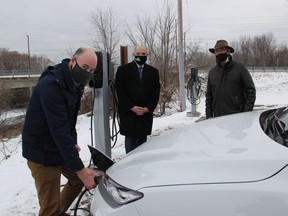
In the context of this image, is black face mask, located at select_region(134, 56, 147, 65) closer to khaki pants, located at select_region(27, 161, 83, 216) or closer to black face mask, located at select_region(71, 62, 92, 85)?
black face mask, located at select_region(71, 62, 92, 85)

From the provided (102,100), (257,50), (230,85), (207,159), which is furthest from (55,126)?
(257,50)

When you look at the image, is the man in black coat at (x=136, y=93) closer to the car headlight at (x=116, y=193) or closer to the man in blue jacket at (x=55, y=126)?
the man in blue jacket at (x=55, y=126)

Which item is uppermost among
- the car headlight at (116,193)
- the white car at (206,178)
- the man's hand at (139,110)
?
the man's hand at (139,110)

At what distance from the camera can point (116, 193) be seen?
226 cm

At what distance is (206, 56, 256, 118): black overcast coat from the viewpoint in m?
4.60

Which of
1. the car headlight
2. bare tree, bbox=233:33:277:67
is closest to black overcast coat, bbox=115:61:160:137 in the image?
the car headlight

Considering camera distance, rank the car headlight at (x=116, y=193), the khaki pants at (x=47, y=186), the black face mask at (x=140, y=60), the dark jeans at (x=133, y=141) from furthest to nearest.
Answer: the dark jeans at (x=133, y=141)
the black face mask at (x=140, y=60)
the khaki pants at (x=47, y=186)
the car headlight at (x=116, y=193)

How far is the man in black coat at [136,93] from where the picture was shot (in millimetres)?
4875

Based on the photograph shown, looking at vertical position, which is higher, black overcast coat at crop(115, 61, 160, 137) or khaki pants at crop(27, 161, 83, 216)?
black overcast coat at crop(115, 61, 160, 137)

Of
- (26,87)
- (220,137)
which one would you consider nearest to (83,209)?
(220,137)

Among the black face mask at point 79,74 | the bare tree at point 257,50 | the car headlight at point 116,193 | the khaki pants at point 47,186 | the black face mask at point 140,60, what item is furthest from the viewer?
the bare tree at point 257,50

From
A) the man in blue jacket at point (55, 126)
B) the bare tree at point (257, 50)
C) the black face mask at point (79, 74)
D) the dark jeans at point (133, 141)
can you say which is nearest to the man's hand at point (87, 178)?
the man in blue jacket at point (55, 126)

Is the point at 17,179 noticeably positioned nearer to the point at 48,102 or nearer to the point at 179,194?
the point at 48,102

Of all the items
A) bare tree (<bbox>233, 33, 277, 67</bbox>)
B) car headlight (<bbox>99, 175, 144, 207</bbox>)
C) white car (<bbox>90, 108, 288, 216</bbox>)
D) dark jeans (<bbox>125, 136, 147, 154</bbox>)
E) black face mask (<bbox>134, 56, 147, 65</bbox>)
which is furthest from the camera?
bare tree (<bbox>233, 33, 277, 67</bbox>)
